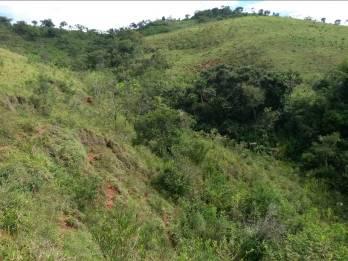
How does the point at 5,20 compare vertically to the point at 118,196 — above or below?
below

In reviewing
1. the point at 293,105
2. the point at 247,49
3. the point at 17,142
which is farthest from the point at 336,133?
the point at 247,49

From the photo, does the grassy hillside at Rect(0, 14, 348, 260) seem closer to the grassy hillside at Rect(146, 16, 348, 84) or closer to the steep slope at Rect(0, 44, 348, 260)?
the steep slope at Rect(0, 44, 348, 260)

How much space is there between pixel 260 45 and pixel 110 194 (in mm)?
34144

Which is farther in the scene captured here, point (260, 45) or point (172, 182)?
point (260, 45)

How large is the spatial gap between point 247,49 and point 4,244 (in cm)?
4005

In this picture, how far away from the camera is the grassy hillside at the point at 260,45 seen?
136 feet

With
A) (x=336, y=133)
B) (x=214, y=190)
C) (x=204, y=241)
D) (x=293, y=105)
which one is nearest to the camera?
(x=204, y=241)

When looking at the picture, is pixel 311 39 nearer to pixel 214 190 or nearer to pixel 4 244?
pixel 214 190

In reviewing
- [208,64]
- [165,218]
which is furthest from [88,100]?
[208,64]

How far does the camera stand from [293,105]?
30.0 metres

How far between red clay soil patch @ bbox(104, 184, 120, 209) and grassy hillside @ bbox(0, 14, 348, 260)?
0.04m

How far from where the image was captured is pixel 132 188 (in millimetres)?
16812

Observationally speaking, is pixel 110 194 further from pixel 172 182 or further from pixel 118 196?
pixel 172 182

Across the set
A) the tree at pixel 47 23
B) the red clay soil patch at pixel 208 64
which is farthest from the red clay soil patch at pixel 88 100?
the tree at pixel 47 23
